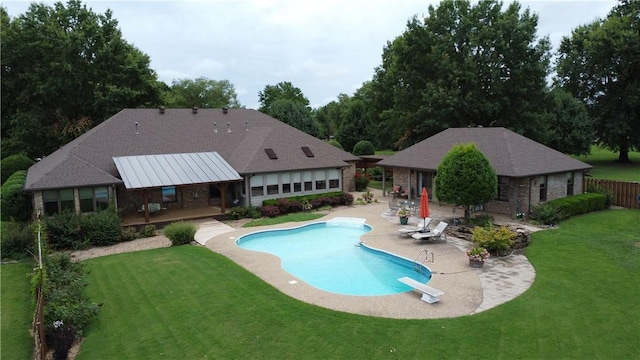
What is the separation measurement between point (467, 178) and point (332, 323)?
1153 centimetres

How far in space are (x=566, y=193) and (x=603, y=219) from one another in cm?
333

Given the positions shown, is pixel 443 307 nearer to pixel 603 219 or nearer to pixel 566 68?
pixel 603 219

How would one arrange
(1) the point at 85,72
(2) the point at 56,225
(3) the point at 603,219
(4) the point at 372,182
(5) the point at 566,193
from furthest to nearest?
(4) the point at 372,182 → (1) the point at 85,72 → (5) the point at 566,193 → (3) the point at 603,219 → (2) the point at 56,225

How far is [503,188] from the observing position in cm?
2317

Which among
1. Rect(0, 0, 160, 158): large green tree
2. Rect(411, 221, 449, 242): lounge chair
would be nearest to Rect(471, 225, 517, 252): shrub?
Rect(411, 221, 449, 242): lounge chair

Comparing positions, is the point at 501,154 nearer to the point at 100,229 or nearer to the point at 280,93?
the point at 100,229

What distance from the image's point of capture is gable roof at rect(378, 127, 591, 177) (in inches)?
894

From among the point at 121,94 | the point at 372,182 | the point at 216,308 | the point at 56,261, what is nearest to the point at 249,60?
the point at 121,94

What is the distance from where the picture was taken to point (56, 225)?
18391 mm

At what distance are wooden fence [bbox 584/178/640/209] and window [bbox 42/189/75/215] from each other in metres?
28.3

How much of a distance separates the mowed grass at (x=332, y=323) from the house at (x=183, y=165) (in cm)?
779

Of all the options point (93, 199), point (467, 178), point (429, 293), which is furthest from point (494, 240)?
point (93, 199)

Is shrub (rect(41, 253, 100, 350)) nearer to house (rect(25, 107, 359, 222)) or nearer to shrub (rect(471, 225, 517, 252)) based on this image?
house (rect(25, 107, 359, 222))

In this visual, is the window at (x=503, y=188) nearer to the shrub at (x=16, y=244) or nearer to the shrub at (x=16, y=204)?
the shrub at (x=16, y=244)
